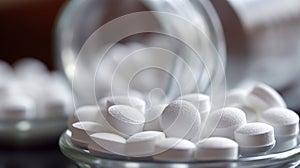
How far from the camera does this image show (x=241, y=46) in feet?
2.37

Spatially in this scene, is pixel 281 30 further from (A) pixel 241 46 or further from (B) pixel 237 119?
(B) pixel 237 119

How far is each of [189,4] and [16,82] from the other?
1.05 ft

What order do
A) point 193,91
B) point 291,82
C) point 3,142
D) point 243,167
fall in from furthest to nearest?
point 291,82, point 3,142, point 193,91, point 243,167

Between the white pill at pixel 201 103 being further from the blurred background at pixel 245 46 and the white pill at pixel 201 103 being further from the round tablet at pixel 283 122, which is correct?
the blurred background at pixel 245 46

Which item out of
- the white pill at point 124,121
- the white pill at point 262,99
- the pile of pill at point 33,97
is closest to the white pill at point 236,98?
the white pill at point 262,99

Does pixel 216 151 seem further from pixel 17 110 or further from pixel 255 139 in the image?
pixel 17 110

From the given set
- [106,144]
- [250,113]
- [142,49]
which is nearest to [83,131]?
[106,144]

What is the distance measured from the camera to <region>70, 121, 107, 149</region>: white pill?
1.52 feet

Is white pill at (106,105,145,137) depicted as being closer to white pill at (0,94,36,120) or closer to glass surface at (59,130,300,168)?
glass surface at (59,130,300,168)

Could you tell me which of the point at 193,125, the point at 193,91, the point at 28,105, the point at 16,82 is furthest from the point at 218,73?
the point at 16,82

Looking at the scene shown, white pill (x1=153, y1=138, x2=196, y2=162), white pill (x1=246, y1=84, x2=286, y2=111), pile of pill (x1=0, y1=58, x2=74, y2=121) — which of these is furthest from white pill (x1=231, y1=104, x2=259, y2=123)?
pile of pill (x1=0, y1=58, x2=74, y2=121)

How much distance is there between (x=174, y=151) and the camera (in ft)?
1.36

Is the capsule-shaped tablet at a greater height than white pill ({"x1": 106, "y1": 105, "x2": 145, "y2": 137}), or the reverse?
white pill ({"x1": 106, "y1": 105, "x2": 145, "y2": 137})

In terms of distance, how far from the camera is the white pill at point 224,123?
0.46 meters
